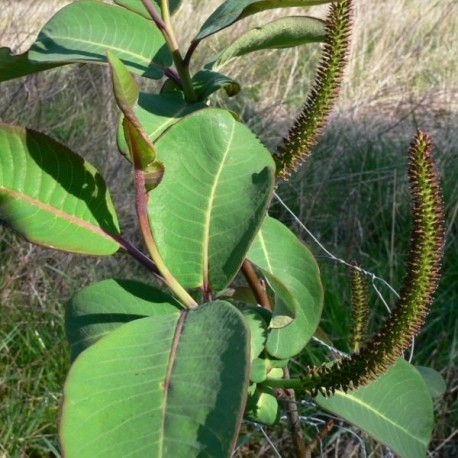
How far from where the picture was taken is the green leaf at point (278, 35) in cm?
89

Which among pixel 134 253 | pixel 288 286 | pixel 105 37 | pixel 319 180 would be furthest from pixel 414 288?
pixel 319 180

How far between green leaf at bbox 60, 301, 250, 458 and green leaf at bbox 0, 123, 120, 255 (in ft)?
0.37

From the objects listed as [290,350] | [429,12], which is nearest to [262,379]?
[290,350]

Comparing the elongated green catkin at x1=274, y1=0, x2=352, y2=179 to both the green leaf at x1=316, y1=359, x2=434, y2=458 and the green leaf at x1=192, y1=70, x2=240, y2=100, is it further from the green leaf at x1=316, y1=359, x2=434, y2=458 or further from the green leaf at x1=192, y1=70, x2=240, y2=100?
the green leaf at x1=316, y1=359, x2=434, y2=458

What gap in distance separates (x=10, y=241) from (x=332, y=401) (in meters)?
2.30

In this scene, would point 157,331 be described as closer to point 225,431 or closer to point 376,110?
point 225,431

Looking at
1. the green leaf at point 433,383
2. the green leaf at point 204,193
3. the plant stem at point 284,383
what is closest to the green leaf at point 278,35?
the green leaf at point 204,193

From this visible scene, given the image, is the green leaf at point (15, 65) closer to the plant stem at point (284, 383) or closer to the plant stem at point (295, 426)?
the plant stem at point (284, 383)

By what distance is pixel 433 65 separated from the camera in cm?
524

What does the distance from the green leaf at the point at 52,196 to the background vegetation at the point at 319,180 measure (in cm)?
65

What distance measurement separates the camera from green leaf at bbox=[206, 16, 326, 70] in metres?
0.89

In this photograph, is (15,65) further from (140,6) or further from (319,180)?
(319,180)

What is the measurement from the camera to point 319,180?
143 inches

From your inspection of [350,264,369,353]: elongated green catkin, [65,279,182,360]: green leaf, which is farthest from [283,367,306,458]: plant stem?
[65,279,182,360]: green leaf
